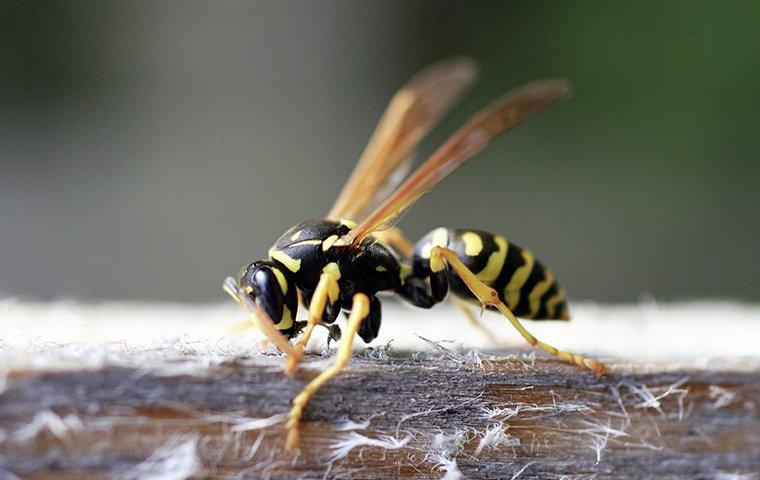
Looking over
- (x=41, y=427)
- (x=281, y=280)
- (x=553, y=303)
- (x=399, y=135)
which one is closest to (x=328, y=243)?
(x=281, y=280)

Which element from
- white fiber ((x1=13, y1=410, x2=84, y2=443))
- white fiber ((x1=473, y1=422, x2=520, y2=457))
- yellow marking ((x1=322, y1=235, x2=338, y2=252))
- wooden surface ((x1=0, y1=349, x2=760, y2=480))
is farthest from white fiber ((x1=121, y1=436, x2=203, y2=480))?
yellow marking ((x1=322, y1=235, x2=338, y2=252))

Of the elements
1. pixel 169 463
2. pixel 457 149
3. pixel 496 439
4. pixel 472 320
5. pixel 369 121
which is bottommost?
pixel 169 463

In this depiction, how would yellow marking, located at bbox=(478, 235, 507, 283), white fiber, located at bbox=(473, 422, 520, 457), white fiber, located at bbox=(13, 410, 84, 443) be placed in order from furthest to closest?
yellow marking, located at bbox=(478, 235, 507, 283), white fiber, located at bbox=(473, 422, 520, 457), white fiber, located at bbox=(13, 410, 84, 443)

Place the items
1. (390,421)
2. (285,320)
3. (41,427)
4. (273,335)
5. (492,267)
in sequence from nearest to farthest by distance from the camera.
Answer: (41,427) < (390,421) < (273,335) < (285,320) < (492,267)

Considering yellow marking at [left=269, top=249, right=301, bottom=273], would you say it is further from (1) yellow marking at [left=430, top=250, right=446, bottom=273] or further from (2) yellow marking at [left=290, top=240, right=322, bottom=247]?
(1) yellow marking at [left=430, top=250, right=446, bottom=273]

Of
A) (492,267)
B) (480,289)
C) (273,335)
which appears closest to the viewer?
(273,335)

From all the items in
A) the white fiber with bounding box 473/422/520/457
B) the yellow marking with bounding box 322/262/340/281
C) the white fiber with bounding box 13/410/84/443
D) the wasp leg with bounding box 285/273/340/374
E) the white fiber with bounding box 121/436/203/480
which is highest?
the yellow marking with bounding box 322/262/340/281

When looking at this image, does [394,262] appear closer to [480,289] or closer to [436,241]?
[436,241]
